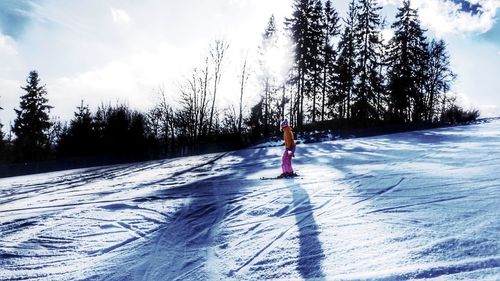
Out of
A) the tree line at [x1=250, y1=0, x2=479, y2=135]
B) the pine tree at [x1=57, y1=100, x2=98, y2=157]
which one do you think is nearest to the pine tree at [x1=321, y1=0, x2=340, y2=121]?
the tree line at [x1=250, y1=0, x2=479, y2=135]

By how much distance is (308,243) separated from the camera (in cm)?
609

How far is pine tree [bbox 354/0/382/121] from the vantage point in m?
37.5

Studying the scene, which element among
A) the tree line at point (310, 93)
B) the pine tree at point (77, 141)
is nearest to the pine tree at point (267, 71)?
the tree line at point (310, 93)

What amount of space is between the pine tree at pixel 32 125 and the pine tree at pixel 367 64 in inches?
1366

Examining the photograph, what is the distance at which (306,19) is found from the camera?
39531 mm

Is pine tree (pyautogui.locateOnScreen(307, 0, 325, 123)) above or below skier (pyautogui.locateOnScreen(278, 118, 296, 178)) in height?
above

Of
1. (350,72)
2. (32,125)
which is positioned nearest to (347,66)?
(350,72)

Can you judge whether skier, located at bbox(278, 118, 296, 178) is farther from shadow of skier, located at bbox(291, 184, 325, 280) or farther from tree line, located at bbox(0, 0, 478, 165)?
tree line, located at bbox(0, 0, 478, 165)

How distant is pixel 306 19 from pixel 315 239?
3687cm

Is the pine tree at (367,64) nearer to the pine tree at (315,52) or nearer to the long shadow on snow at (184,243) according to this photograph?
the pine tree at (315,52)

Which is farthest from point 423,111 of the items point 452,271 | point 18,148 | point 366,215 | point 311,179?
point 18,148

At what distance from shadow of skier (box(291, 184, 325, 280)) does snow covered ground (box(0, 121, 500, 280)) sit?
0.07 ft

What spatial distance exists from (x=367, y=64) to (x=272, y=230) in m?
35.8

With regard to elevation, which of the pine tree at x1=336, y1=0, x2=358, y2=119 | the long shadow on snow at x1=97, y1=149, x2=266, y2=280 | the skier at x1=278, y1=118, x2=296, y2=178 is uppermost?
the pine tree at x1=336, y1=0, x2=358, y2=119
